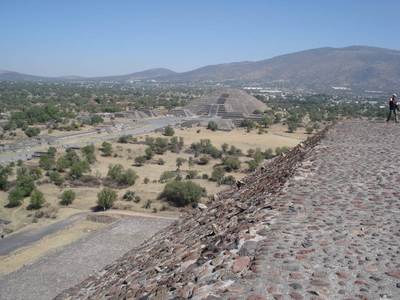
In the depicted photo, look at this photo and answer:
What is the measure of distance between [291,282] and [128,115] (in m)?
81.8

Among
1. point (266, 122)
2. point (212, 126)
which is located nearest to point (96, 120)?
point (212, 126)

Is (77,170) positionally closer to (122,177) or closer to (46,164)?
(122,177)

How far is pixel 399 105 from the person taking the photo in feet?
69.9

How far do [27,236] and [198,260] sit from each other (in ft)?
63.7

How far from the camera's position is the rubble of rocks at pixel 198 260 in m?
4.74

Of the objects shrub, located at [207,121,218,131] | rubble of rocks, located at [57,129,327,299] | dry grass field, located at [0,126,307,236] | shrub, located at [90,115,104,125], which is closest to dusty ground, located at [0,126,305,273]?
dry grass field, located at [0,126,307,236]

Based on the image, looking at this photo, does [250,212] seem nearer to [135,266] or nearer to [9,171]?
[135,266]

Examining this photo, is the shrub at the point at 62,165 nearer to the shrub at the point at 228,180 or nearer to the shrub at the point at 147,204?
the shrub at the point at 147,204

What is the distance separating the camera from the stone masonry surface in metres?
4.45

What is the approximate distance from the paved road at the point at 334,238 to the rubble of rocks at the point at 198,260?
0.64 ft

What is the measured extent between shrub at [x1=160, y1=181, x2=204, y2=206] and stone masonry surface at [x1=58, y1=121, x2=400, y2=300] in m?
18.7

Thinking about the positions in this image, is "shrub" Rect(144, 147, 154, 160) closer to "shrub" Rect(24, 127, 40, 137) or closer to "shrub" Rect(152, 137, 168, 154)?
"shrub" Rect(152, 137, 168, 154)

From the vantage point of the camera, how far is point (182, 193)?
1126 inches

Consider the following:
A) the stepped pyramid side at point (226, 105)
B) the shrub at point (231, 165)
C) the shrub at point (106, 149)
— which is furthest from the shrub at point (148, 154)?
the stepped pyramid side at point (226, 105)
